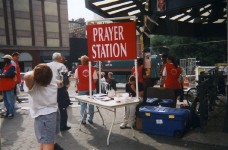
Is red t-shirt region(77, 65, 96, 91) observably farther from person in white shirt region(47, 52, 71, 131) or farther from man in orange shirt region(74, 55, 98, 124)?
person in white shirt region(47, 52, 71, 131)

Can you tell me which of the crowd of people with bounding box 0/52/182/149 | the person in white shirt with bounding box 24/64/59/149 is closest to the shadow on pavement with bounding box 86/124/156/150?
the crowd of people with bounding box 0/52/182/149

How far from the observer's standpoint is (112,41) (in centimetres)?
586

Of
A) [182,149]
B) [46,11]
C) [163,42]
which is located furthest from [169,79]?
[46,11]

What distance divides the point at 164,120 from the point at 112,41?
214cm

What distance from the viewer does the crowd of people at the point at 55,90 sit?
3.77 metres

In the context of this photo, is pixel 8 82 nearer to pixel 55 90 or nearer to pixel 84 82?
pixel 84 82

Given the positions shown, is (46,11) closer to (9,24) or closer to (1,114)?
(9,24)

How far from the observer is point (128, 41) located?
5.71 metres

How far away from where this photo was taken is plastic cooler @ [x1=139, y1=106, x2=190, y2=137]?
567 cm

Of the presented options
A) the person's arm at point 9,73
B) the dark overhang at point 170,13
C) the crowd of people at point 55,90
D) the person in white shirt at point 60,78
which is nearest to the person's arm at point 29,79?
the crowd of people at point 55,90

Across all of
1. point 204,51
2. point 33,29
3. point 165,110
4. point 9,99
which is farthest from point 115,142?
point 33,29

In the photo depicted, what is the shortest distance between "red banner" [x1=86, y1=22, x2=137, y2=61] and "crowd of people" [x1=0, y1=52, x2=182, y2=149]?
36.3 inches

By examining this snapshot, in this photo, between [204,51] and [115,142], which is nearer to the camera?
[115,142]

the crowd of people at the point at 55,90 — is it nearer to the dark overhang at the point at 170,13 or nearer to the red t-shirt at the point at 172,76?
the red t-shirt at the point at 172,76
